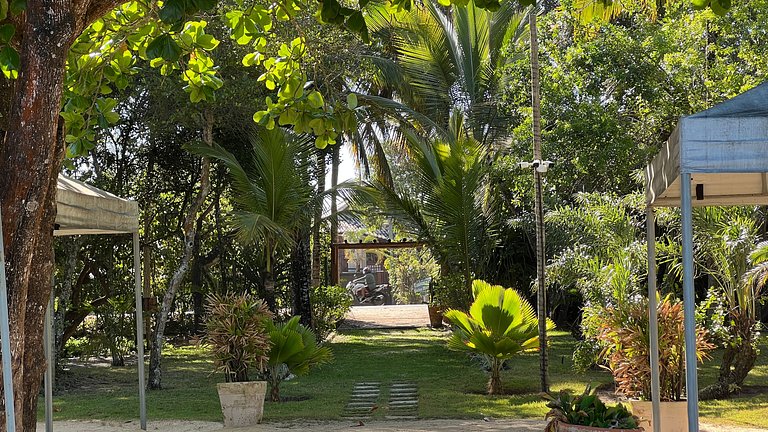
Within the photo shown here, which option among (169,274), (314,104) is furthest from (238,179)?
(314,104)

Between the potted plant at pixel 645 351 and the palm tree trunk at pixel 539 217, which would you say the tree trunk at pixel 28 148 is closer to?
the potted plant at pixel 645 351

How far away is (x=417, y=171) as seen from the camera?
1664 centimetres

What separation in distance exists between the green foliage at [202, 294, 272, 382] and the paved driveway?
12877mm

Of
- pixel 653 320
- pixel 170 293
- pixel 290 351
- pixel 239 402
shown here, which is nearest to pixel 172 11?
pixel 653 320

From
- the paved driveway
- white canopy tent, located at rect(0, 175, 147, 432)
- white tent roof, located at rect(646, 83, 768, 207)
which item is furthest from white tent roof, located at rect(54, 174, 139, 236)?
the paved driveway

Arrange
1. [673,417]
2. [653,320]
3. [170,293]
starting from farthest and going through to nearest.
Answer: [170,293] → [673,417] → [653,320]

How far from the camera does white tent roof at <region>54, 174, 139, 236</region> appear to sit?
278 inches

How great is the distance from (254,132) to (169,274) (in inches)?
190

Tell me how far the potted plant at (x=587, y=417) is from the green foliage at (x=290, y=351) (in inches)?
182

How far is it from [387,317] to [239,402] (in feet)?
53.7

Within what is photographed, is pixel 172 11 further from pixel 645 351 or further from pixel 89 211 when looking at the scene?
pixel 645 351

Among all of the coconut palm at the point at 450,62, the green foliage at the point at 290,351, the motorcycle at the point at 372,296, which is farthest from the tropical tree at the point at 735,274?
the motorcycle at the point at 372,296

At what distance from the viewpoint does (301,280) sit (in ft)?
58.7

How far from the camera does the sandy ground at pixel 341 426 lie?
8742 mm
